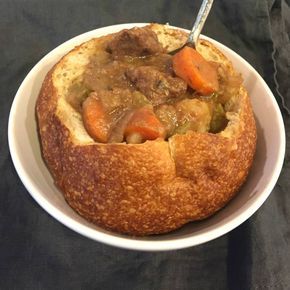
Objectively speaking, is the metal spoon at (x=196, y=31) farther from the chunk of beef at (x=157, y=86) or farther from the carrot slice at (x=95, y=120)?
the carrot slice at (x=95, y=120)

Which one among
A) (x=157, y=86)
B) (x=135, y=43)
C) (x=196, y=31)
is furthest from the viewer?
(x=196, y=31)

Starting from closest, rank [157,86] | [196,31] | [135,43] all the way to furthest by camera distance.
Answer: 1. [157,86]
2. [135,43]
3. [196,31]

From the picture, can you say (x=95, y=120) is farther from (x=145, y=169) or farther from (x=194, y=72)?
(x=194, y=72)

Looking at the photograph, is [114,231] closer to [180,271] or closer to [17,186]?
[180,271]

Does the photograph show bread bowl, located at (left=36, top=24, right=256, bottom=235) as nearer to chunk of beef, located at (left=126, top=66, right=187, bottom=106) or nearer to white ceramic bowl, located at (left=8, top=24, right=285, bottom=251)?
white ceramic bowl, located at (left=8, top=24, right=285, bottom=251)

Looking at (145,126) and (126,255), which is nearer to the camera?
(145,126)

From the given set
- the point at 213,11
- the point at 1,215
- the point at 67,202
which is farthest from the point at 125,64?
the point at 213,11

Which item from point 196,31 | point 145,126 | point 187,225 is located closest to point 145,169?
point 145,126
